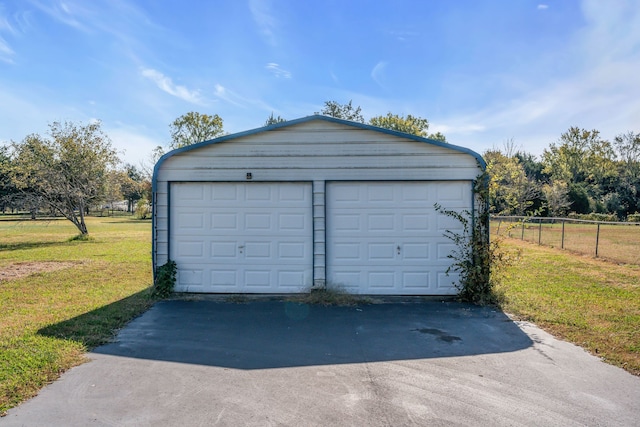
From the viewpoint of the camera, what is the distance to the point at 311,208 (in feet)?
25.3

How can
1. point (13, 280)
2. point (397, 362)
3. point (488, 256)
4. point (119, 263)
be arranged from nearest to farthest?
point (397, 362) → point (488, 256) → point (13, 280) → point (119, 263)

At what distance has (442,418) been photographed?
315 cm

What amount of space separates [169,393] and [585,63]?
499 inches

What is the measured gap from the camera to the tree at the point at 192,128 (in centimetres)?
4068

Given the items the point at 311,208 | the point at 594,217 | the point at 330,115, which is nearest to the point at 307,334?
the point at 311,208

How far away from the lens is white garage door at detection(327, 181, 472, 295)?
299 inches

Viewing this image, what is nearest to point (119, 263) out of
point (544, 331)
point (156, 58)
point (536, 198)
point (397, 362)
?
point (156, 58)

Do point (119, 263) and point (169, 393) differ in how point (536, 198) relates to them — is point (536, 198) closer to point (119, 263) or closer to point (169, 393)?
point (119, 263)

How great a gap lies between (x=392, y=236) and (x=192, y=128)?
3761 centimetres

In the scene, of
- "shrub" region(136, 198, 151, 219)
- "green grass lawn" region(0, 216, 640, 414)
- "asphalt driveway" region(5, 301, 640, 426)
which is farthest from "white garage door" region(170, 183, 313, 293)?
"shrub" region(136, 198, 151, 219)

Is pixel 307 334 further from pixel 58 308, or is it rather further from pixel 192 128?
pixel 192 128

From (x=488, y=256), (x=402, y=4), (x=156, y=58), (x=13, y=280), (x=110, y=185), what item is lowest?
(x=13, y=280)

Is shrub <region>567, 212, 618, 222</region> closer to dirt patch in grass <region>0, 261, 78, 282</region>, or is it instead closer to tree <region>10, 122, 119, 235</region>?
tree <region>10, 122, 119, 235</region>

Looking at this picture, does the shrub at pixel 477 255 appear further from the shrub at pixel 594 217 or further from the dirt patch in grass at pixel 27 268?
the shrub at pixel 594 217
